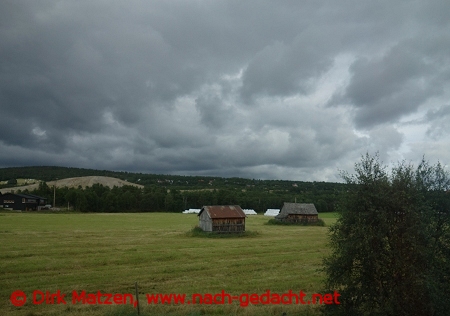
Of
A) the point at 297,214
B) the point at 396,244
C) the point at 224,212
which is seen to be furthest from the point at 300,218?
the point at 396,244

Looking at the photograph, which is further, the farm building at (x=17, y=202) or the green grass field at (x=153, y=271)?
the farm building at (x=17, y=202)

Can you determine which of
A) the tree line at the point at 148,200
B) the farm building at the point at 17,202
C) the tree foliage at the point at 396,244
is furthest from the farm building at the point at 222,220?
the farm building at the point at 17,202

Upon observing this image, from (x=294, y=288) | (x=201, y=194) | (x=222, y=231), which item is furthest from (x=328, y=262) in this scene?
(x=201, y=194)

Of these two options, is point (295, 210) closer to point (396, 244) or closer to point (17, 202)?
point (396, 244)

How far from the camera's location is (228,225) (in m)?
54.2

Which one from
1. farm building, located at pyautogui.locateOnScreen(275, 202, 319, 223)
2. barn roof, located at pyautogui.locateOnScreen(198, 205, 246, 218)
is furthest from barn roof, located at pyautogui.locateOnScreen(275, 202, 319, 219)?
barn roof, located at pyautogui.locateOnScreen(198, 205, 246, 218)

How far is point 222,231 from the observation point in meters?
53.4

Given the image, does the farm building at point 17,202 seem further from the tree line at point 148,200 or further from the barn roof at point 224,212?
the barn roof at point 224,212

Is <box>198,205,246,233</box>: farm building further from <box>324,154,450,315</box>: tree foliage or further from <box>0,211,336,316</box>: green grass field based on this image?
<box>324,154,450,315</box>: tree foliage

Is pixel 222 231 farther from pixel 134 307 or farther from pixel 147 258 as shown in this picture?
pixel 134 307

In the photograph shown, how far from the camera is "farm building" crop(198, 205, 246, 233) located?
175ft
